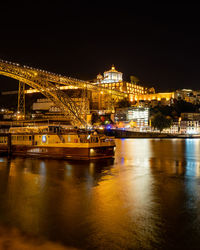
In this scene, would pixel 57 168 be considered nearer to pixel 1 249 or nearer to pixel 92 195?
pixel 92 195

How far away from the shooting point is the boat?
18625 mm

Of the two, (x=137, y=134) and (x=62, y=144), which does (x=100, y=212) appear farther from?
(x=137, y=134)

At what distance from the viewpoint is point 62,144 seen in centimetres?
1934

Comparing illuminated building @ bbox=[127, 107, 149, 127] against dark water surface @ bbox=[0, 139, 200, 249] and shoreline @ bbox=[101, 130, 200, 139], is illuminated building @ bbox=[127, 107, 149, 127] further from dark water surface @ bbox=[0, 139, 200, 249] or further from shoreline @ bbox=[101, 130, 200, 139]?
dark water surface @ bbox=[0, 139, 200, 249]

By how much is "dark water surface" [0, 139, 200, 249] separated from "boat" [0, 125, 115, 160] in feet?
20.2

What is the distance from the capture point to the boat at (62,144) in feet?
61.1

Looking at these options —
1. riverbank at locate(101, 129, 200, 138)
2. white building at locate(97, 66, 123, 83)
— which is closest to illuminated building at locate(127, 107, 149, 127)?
riverbank at locate(101, 129, 200, 138)

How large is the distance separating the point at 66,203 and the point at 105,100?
77204 mm

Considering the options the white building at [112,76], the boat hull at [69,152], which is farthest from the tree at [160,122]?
the boat hull at [69,152]

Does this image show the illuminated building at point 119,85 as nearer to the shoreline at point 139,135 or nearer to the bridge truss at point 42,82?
the shoreline at point 139,135

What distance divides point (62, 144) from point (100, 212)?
12464mm

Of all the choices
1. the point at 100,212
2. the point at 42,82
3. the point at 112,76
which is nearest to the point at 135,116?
the point at 112,76

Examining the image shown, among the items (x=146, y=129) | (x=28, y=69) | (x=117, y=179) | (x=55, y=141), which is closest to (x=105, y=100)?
(x=146, y=129)

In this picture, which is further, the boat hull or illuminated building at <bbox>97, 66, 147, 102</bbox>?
illuminated building at <bbox>97, 66, 147, 102</bbox>
